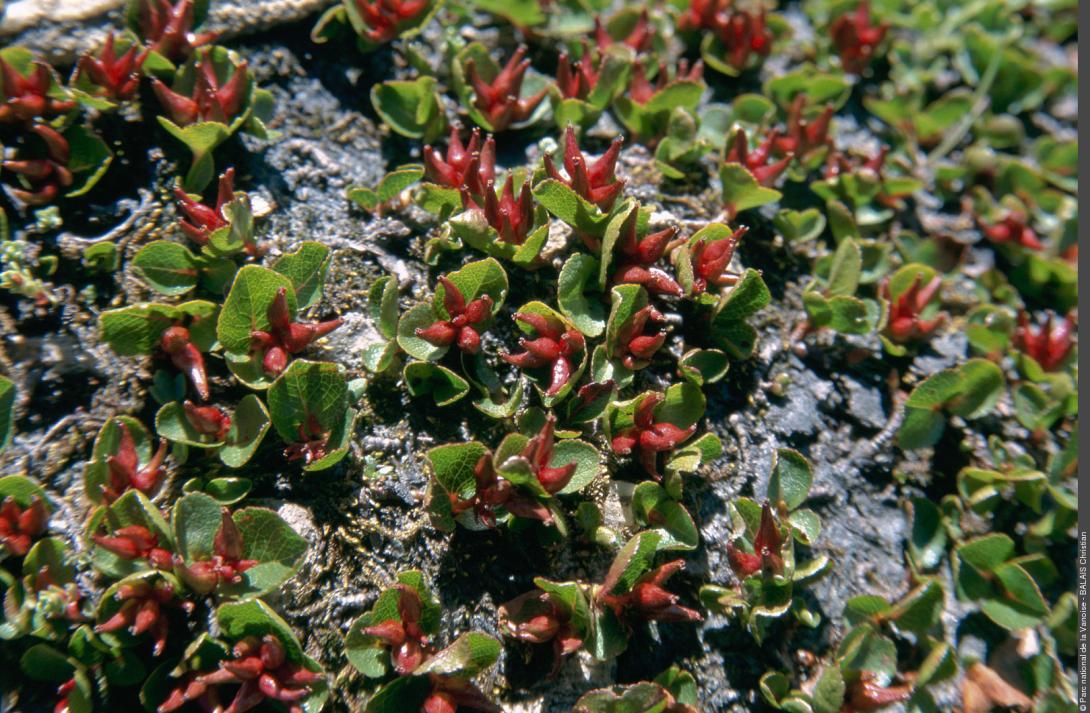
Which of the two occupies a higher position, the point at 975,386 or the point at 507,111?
the point at 507,111

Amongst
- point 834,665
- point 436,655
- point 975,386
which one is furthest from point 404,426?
point 975,386

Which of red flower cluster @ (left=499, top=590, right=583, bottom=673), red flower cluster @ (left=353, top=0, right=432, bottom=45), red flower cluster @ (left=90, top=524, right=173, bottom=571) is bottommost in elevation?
red flower cluster @ (left=499, top=590, right=583, bottom=673)

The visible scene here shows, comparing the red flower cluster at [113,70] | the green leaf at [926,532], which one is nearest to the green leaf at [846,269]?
the green leaf at [926,532]

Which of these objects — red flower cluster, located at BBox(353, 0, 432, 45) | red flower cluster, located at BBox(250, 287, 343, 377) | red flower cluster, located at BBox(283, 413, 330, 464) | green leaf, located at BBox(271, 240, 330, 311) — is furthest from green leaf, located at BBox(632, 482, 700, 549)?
red flower cluster, located at BBox(353, 0, 432, 45)

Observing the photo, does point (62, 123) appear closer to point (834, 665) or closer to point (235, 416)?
point (235, 416)

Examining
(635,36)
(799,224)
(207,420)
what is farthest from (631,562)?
(635,36)

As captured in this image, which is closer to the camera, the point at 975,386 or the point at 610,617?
the point at 610,617

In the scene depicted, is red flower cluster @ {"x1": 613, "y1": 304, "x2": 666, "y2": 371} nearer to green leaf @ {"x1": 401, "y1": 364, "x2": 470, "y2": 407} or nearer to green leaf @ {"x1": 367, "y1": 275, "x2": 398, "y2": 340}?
green leaf @ {"x1": 401, "y1": 364, "x2": 470, "y2": 407}
